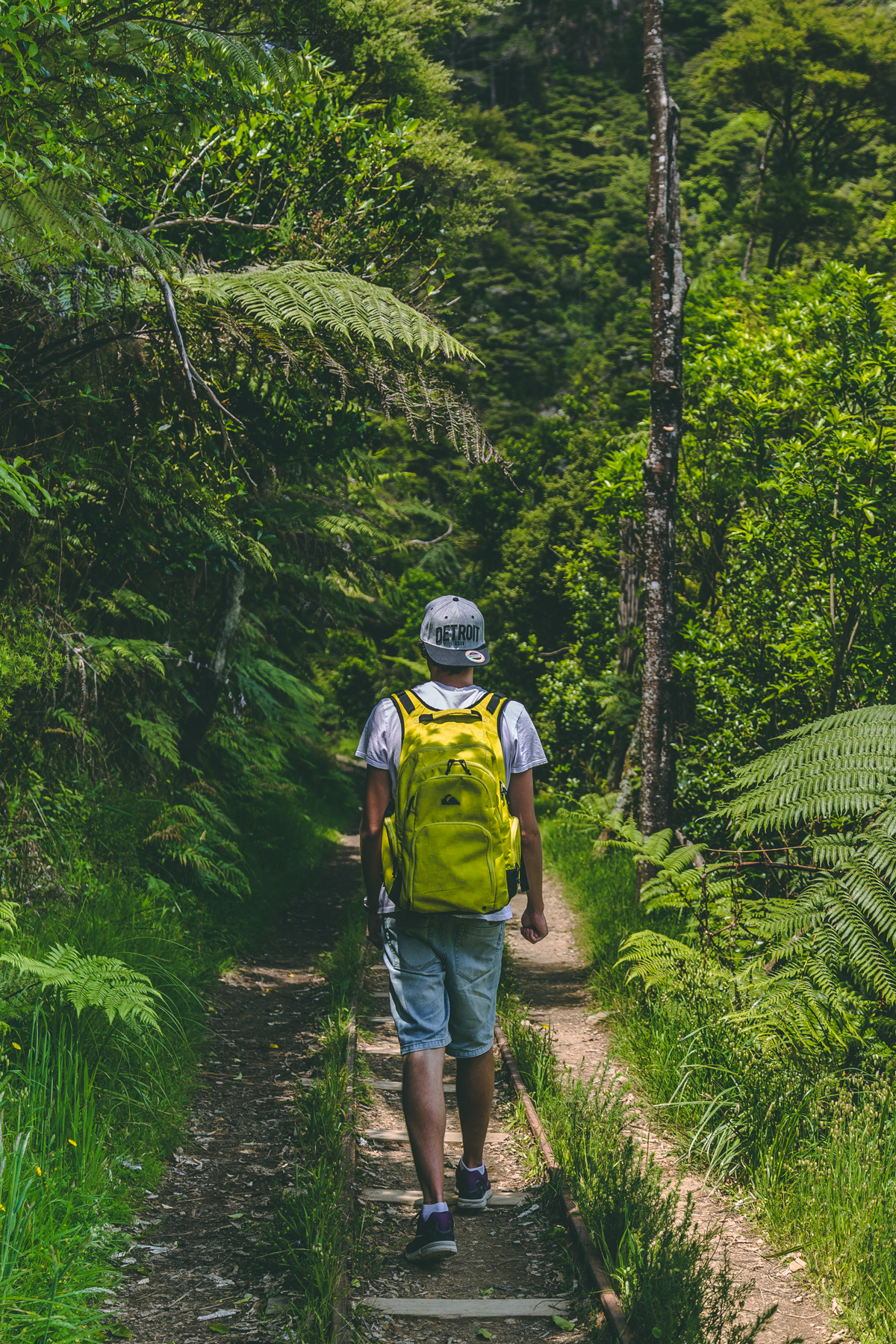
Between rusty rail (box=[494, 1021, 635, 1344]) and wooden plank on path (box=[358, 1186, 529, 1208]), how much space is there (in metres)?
0.19

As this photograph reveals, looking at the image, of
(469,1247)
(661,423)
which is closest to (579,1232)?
(469,1247)

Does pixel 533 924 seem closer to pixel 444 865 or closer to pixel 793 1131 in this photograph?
pixel 444 865

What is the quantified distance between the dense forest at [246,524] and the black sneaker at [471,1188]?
1.35 m

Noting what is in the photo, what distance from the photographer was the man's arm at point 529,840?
3.61m

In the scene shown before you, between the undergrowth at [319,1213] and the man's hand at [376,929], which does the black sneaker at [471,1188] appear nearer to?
the undergrowth at [319,1213]

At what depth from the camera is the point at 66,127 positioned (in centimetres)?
456

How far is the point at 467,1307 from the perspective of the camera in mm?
3262

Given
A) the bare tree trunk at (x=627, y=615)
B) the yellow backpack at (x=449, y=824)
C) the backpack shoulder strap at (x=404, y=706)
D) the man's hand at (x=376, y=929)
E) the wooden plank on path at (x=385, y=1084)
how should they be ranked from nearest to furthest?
the yellow backpack at (x=449, y=824)
the backpack shoulder strap at (x=404, y=706)
the man's hand at (x=376, y=929)
the wooden plank on path at (x=385, y=1084)
the bare tree trunk at (x=627, y=615)

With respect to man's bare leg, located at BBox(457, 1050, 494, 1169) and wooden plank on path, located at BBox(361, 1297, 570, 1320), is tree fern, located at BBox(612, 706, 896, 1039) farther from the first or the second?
wooden plank on path, located at BBox(361, 1297, 570, 1320)

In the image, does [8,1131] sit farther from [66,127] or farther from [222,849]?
[222,849]

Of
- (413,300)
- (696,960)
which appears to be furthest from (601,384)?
(696,960)

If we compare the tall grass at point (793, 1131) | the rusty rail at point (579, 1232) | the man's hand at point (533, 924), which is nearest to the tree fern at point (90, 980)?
the man's hand at point (533, 924)

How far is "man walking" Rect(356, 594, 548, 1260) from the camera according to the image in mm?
3318

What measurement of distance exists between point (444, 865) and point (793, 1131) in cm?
215
